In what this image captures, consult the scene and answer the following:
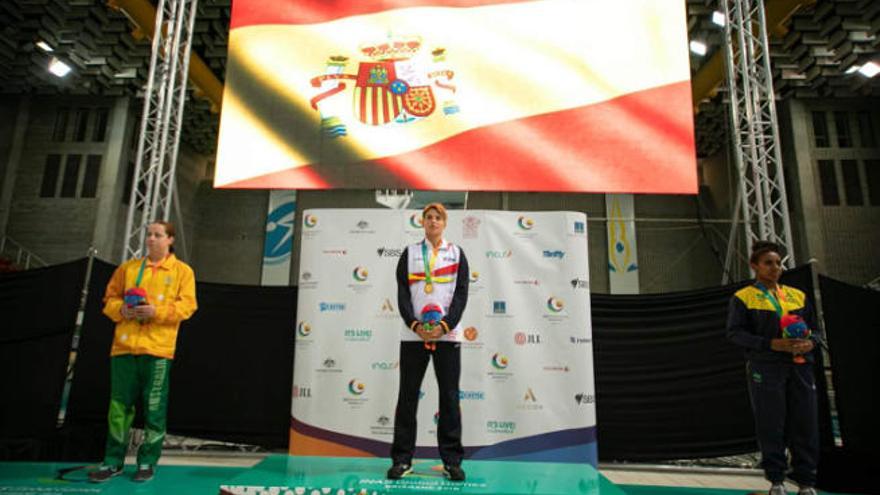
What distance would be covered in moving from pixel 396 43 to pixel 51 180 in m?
10.1

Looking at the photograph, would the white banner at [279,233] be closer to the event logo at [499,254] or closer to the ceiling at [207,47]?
the ceiling at [207,47]

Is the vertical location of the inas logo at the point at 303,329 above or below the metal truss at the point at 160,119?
below

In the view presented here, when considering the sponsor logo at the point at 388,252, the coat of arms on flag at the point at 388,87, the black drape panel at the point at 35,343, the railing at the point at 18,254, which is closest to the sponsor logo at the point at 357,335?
the sponsor logo at the point at 388,252

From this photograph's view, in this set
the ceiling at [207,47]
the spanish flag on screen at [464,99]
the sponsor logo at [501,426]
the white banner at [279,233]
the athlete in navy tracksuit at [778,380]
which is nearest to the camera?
the athlete in navy tracksuit at [778,380]

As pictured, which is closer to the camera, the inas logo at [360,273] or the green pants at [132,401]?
the green pants at [132,401]

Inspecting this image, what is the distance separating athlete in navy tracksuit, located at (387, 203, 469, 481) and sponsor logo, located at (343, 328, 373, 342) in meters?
1.18

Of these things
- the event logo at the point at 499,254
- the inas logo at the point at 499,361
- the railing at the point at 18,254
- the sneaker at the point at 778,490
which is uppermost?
the railing at the point at 18,254

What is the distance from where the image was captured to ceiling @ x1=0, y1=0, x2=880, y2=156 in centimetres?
901

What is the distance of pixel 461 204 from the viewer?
7668mm

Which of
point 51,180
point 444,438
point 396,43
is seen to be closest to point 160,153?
point 396,43

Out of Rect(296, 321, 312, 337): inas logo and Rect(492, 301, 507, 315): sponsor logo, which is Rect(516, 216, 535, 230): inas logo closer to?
Rect(492, 301, 507, 315): sponsor logo

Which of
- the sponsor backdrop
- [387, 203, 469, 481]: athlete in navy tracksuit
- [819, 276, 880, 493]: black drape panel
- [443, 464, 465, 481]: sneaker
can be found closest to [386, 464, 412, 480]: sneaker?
[387, 203, 469, 481]: athlete in navy tracksuit

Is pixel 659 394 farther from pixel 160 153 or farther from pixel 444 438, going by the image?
pixel 160 153

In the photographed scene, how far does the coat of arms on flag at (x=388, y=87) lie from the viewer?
5836 mm
